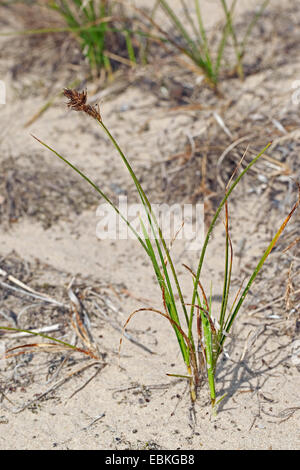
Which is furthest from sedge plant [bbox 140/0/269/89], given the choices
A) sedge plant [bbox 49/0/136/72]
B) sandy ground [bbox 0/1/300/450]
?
sedge plant [bbox 49/0/136/72]

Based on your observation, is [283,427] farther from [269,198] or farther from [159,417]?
[269,198]

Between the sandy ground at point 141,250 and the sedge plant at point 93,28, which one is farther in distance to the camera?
the sedge plant at point 93,28

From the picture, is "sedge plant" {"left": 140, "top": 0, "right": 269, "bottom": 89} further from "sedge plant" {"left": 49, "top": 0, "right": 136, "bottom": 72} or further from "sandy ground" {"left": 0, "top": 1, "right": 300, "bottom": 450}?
"sedge plant" {"left": 49, "top": 0, "right": 136, "bottom": 72}

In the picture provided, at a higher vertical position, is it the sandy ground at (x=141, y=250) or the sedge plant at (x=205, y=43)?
the sedge plant at (x=205, y=43)

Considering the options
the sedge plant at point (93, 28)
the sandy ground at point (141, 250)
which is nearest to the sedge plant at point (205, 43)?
the sandy ground at point (141, 250)

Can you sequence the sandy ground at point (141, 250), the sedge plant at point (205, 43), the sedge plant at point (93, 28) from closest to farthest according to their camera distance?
1. the sandy ground at point (141, 250)
2. the sedge plant at point (205, 43)
3. the sedge plant at point (93, 28)

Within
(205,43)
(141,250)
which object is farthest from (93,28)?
(141,250)

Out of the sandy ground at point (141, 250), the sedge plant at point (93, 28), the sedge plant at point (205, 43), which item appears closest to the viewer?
the sandy ground at point (141, 250)

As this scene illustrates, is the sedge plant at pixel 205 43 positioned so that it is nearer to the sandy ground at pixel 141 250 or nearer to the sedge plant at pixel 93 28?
the sandy ground at pixel 141 250

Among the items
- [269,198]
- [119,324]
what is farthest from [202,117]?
[119,324]
